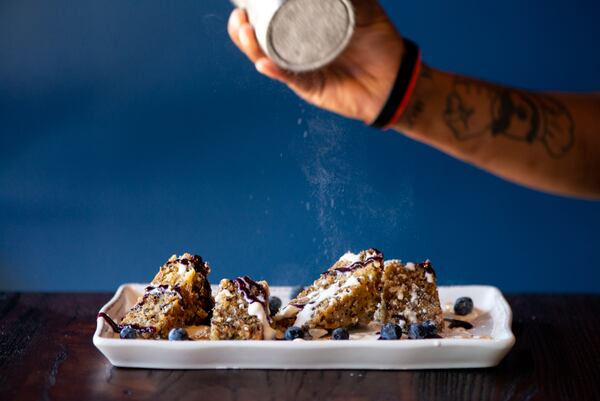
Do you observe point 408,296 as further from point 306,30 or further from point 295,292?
point 306,30

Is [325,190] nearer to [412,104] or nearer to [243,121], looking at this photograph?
[243,121]

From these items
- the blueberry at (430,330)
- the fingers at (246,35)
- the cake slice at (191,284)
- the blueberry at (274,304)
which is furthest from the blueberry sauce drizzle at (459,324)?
the fingers at (246,35)

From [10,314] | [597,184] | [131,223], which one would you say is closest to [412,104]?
[597,184]

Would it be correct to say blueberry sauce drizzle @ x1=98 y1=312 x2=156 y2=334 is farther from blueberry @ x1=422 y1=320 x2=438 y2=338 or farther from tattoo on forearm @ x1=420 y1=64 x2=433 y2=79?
tattoo on forearm @ x1=420 y1=64 x2=433 y2=79

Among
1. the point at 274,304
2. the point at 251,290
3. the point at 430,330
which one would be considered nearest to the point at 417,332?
the point at 430,330

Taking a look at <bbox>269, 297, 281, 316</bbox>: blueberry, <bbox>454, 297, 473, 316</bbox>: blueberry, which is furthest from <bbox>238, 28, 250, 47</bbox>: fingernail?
<bbox>454, 297, 473, 316</bbox>: blueberry

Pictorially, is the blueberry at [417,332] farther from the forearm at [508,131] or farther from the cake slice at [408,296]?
the forearm at [508,131]
